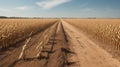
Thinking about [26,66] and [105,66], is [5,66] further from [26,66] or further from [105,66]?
[105,66]

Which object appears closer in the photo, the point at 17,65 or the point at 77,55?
the point at 17,65

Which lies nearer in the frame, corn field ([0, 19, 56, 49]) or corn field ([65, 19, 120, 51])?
corn field ([0, 19, 56, 49])

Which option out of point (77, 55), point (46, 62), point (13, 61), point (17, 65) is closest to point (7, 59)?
point (13, 61)

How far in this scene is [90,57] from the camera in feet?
37.3

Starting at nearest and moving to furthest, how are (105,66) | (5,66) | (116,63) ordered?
(5,66) < (105,66) < (116,63)

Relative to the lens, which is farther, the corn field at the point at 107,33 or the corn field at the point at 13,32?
the corn field at the point at 107,33

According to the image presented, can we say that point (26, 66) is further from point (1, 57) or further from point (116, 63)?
point (116, 63)

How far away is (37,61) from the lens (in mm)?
10094

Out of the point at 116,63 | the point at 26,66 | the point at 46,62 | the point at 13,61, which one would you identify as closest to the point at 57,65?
the point at 46,62

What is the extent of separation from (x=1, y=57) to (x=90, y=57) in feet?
16.7

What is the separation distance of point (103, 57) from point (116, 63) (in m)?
1.34

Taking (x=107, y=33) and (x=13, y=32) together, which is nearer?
(x=13, y=32)

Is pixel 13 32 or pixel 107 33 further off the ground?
pixel 13 32

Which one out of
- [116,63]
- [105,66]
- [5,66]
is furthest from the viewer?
[116,63]
